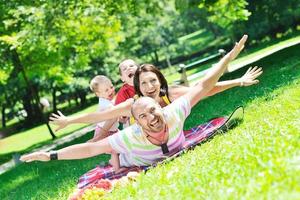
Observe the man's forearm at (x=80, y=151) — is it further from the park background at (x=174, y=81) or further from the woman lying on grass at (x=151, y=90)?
the park background at (x=174, y=81)

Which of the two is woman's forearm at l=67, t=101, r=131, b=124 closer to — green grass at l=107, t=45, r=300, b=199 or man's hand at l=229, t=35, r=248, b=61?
green grass at l=107, t=45, r=300, b=199

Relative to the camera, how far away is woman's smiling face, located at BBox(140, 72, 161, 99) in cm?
762

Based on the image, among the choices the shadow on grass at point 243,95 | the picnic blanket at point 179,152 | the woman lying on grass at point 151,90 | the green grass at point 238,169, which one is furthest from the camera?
the shadow on grass at point 243,95

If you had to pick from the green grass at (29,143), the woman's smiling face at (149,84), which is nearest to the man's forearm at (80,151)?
the woman's smiling face at (149,84)

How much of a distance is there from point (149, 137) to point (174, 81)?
67.4 ft

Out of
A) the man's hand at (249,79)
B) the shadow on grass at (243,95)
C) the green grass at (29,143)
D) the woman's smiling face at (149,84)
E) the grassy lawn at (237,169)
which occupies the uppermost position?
the woman's smiling face at (149,84)

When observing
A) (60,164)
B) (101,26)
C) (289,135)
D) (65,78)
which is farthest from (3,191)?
(65,78)

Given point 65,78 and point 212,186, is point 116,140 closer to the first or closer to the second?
point 212,186

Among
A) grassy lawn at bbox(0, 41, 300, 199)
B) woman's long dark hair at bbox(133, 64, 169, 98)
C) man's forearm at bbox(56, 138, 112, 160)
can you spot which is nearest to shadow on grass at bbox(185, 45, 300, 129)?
grassy lawn at bbox(0, 41, 300, 199)

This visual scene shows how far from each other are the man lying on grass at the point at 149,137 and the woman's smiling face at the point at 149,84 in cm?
36

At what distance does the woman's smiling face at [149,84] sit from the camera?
300 inches

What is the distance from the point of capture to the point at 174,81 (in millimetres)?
27656

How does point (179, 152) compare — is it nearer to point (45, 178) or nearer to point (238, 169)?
point (238, 169)

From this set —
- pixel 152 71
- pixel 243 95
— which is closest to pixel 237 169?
pixel 152 71
